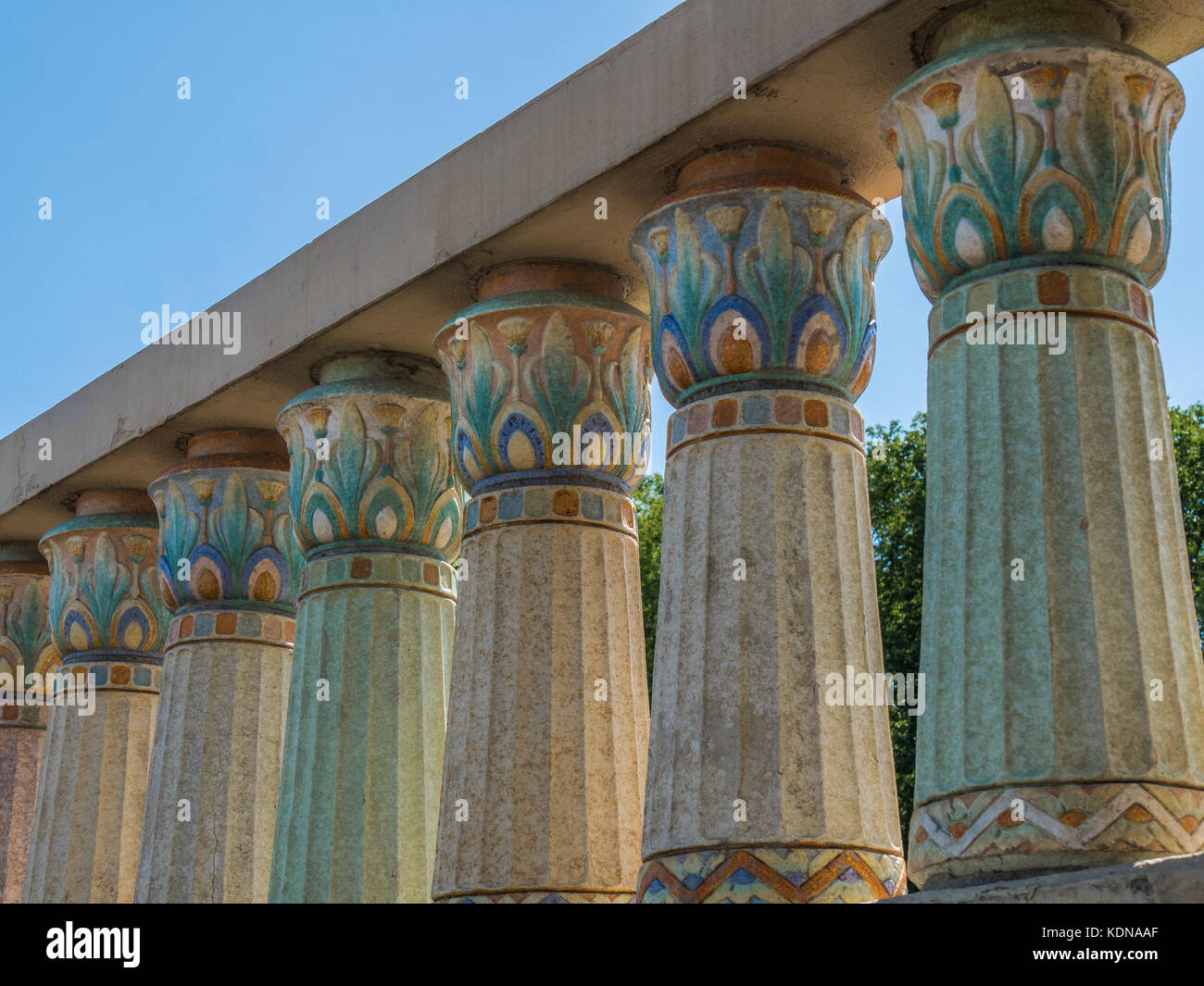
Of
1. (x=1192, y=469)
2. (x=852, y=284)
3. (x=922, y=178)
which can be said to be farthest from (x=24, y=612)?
(x=1192, y=469)

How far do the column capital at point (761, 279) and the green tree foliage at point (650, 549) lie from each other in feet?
41.9

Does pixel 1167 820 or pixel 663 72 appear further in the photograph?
A: pixel 663 72

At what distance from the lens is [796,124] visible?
7848 mm

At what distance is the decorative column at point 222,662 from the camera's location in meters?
10.7

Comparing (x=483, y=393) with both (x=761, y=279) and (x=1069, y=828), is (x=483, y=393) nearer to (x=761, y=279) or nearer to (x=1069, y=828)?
(x=761, y=279)

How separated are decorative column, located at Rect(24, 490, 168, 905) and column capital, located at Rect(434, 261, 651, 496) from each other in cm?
400

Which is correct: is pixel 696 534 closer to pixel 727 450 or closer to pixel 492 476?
pixel 727 450

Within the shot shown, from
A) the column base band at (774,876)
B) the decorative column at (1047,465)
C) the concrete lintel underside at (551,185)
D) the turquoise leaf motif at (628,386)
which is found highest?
the concrete lintel underside at (551,185)

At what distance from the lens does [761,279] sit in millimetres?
7840

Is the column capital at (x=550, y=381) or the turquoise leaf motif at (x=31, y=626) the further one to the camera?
the turquoise leaf motif at (x=31, y=626)

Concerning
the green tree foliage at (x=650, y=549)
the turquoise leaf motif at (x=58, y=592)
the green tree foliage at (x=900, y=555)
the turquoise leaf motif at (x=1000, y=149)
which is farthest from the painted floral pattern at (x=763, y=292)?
the green tree foliage at (x=650, y=549)

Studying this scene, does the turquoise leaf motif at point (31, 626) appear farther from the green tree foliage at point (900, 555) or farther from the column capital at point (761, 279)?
the green tree foliage at point (900, 555)

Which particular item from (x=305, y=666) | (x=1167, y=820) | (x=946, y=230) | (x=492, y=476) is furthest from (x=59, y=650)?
(x=1167, y=820)
